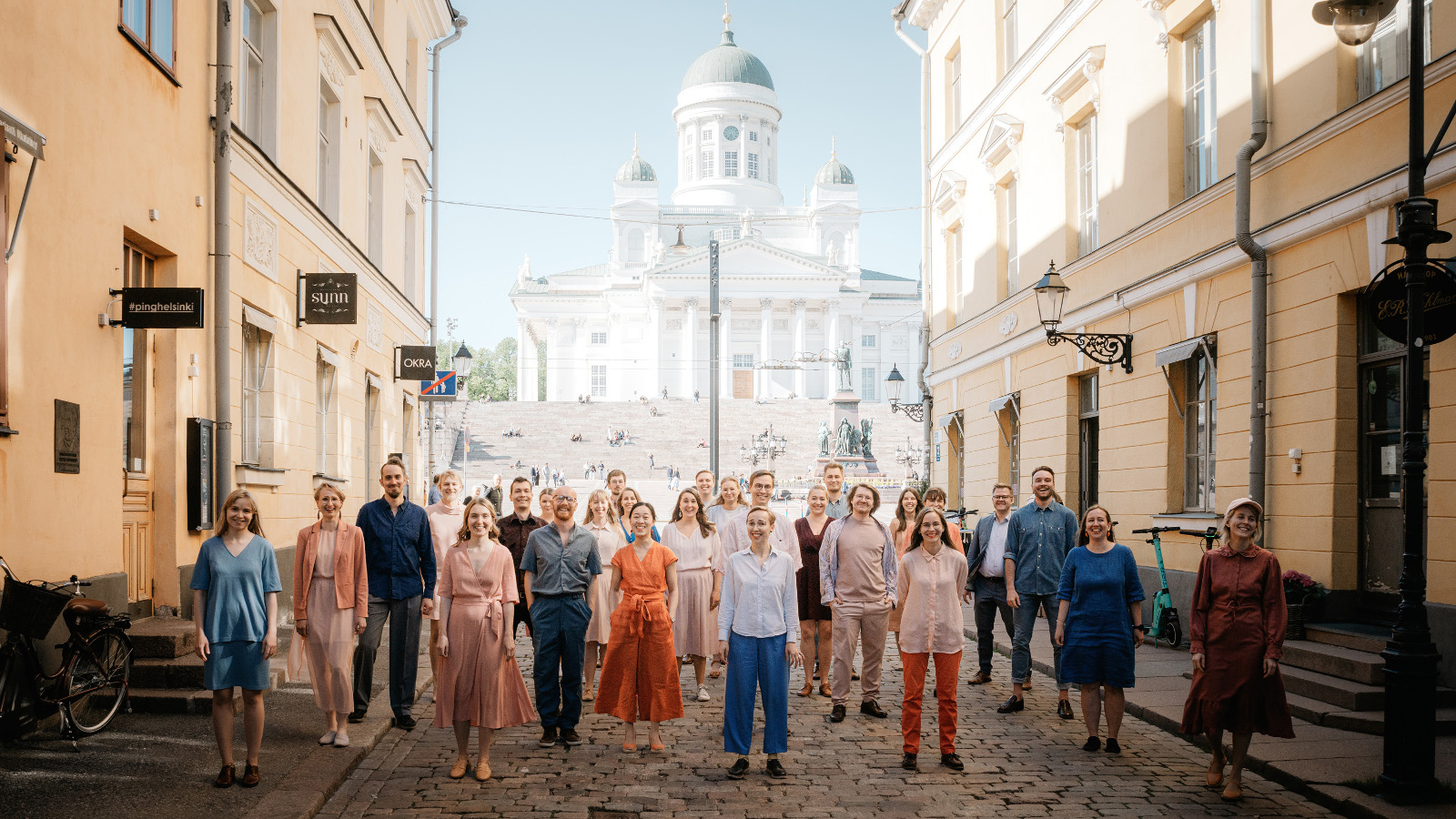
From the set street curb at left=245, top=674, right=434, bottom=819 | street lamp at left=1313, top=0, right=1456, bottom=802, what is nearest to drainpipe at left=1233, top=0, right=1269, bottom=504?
street lamp at left=1313, top=0, right=1456, bottom=802

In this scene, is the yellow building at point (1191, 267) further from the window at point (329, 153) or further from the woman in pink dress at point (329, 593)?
the window at point (329, 153)

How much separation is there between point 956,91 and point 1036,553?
14729mm

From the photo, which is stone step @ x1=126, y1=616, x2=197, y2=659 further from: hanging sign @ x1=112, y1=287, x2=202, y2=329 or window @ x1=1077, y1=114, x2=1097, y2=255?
window @ x1=1077, y1=114, x2=1097, y2=255

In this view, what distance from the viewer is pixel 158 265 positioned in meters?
10.3

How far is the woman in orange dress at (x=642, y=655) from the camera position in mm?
7871

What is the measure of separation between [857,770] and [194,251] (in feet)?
24.0

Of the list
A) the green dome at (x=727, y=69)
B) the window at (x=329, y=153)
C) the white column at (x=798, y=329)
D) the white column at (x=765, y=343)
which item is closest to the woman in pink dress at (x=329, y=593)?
the window at (x=329, y=153)

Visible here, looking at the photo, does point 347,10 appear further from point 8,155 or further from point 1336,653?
point 1336,653

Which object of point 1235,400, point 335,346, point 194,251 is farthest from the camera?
point 335,346

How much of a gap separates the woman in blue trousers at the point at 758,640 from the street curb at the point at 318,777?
2312 mm

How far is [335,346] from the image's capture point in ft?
52.0

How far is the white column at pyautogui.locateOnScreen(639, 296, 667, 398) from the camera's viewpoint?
85.4 m

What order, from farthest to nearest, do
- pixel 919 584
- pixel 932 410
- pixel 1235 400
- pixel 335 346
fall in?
pixel 932 410
pixel 335 346
pixel 1235 400
pixel 919 584

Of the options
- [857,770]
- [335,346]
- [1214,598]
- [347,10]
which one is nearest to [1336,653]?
[1214,598]
